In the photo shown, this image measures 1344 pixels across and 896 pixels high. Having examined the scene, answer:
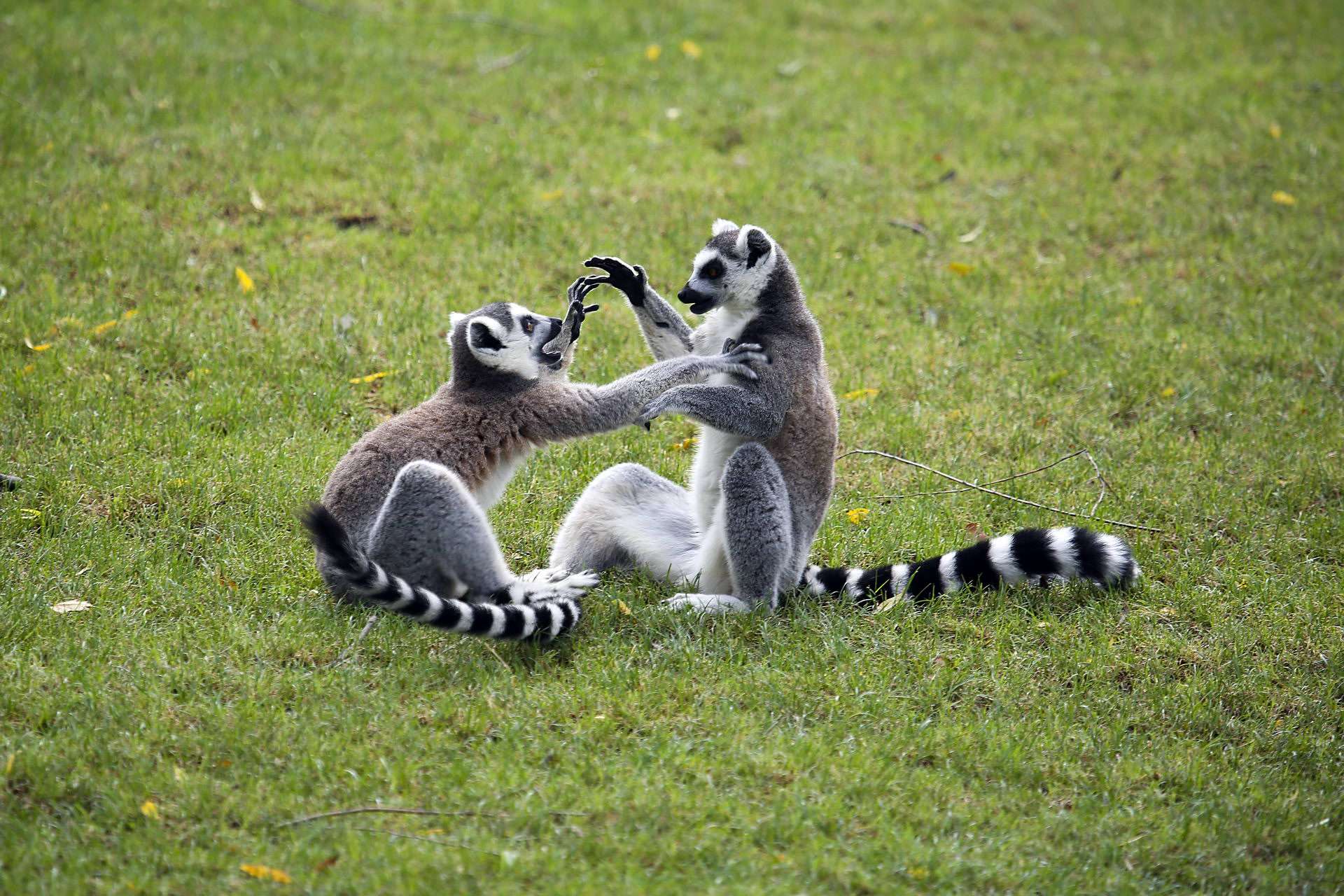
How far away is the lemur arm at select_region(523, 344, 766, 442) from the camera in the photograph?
5.07 metres

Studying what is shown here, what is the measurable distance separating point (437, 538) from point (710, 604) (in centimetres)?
117

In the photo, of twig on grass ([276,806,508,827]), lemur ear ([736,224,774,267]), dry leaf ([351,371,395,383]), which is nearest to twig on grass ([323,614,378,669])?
twig on grass ([276,806,508,827])

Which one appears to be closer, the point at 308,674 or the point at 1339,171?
the point at 308,674

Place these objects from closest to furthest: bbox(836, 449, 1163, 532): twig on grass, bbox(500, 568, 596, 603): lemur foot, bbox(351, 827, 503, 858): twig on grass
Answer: bbox(351, 827, 503, 858): twig on grass
bbox(500, 568, 596, 603): lemur foot
bbox(836, 449, 1163, 532): twig on grass

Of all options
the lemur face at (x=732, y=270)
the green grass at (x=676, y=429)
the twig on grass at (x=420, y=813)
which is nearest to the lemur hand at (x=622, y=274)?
the lemur face at (x=732, y=270)

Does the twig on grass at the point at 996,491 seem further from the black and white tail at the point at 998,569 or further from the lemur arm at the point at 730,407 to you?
the lemur arm at the point at 730,407

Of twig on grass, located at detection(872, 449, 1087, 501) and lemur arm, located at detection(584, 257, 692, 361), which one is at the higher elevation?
lemur arm, located at detection(584, 257, 692, 361)

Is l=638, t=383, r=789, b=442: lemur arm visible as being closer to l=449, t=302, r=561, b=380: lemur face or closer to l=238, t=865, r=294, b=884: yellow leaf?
l=449, t=302, r=561, b=380: lemur face

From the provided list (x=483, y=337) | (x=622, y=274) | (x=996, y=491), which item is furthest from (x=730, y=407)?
(x=996, y=491)

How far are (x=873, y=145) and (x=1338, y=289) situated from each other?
3756 millimetres

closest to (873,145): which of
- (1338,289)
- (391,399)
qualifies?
(1338,289)

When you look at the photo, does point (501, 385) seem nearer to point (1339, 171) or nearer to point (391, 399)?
point (391, 399)

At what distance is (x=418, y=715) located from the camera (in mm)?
4168

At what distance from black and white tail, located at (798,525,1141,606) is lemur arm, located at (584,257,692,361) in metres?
1.23
